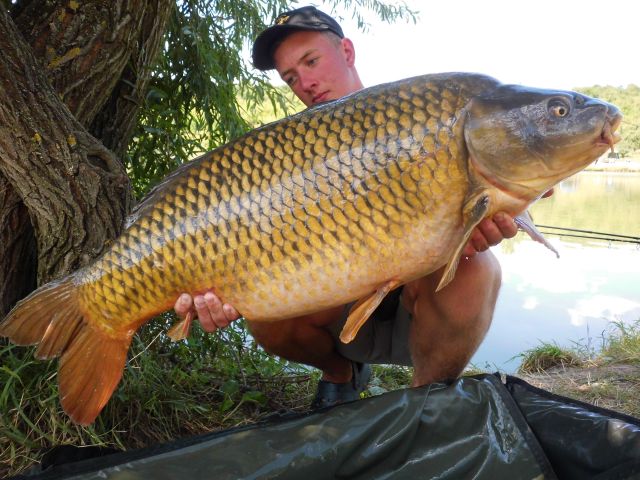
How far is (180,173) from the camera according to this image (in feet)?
4.00

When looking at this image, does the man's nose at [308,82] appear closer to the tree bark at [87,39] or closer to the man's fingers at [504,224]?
the tree bark at [87,39]

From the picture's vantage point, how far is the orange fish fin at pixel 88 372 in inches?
47.8

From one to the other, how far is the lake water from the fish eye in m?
2.23

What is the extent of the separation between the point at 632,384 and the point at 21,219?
7.23ft

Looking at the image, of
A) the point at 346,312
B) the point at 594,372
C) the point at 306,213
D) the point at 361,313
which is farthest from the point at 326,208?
the point at 594,372

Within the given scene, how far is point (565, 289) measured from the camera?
5.07m

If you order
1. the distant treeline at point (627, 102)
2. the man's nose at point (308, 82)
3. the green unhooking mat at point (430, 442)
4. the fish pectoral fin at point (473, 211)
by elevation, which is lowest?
the distant treeline at point (627, 102)

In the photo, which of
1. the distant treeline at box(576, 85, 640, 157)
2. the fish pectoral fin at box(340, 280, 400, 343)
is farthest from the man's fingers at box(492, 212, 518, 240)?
the distant treeline at box(576, 85, 640, 157)

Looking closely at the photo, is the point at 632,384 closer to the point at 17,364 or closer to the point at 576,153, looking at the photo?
the point at 576,153

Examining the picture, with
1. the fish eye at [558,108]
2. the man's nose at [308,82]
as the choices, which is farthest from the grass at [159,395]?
the fish eye at [558,108]

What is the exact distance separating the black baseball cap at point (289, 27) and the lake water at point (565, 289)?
2.02 metres

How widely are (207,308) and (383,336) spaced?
70cm

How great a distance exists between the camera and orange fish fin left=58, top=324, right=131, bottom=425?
1214mm

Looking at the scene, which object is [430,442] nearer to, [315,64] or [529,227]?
[529,227]
